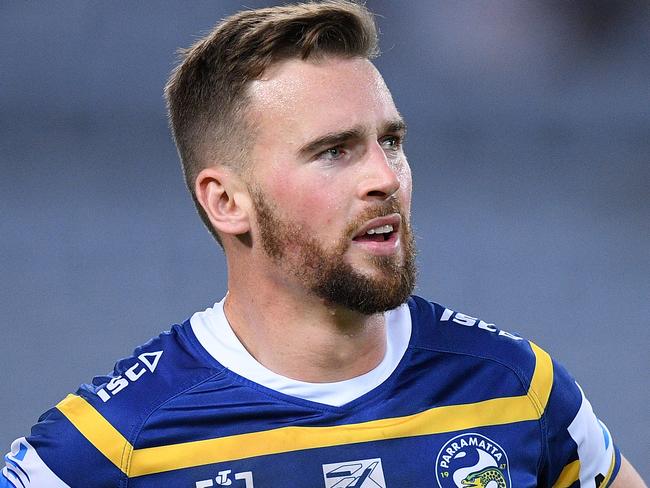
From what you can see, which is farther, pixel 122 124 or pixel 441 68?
pixel 441 68

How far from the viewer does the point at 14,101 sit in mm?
5281

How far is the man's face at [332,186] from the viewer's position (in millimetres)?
1950

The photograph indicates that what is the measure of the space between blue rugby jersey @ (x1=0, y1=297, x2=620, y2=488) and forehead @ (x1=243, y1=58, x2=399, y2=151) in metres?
0.48

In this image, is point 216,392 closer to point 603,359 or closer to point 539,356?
point 539,356

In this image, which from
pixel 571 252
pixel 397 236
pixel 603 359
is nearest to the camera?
pixel 397 236

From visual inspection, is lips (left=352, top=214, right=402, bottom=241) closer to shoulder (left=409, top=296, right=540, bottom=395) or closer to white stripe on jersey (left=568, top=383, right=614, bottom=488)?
shoulder (left=409, top=296, right=540, bottom=395)

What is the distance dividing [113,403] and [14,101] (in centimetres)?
363

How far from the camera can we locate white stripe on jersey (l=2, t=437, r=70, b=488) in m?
1.91

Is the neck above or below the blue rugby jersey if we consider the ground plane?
above

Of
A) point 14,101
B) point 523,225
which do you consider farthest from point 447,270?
point 14,101

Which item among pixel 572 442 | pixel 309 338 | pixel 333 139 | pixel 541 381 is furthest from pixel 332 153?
pixel 572 442

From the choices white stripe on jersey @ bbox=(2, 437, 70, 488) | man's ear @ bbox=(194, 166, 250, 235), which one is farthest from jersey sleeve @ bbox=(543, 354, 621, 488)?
white stripe on jersey @ bbox=(2, 437, 70, 488)

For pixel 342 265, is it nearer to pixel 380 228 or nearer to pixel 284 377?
pixel 380 228

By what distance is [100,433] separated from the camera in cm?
194
